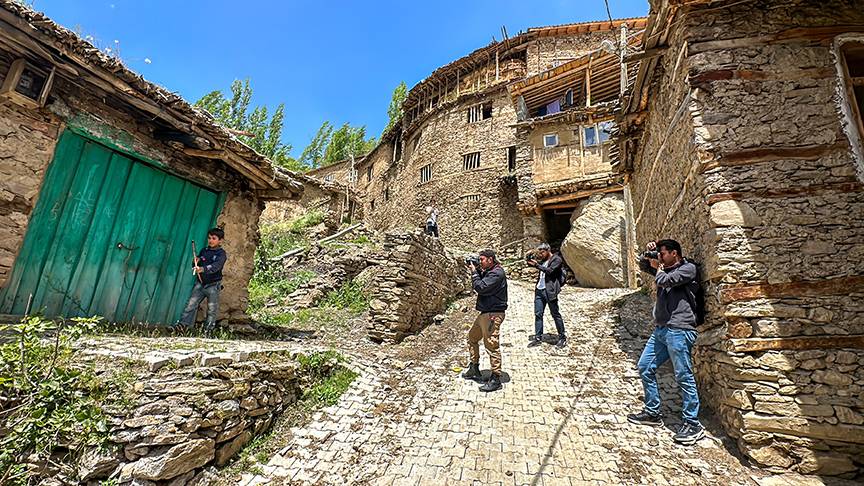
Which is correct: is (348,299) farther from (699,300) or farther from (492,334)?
(699,300)

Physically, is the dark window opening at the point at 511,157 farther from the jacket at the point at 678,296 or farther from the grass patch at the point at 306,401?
the grass patch at the point at 306,401

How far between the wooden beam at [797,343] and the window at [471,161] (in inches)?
674

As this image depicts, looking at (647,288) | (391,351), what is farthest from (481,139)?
(391,351)

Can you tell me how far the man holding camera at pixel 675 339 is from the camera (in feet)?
11.4

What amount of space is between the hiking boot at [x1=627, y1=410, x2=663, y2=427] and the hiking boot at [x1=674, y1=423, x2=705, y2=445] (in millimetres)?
277

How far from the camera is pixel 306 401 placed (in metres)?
4.16

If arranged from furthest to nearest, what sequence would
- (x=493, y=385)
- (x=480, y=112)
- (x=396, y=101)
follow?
(x=396, y=101), (x=480, y=112), (x=493, y=385)

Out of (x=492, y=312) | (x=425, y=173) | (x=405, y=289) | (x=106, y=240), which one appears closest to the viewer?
(x=106, y=240)

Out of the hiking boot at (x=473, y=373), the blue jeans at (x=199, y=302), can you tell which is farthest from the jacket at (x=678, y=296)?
the blue jeans at (x=199, y=302)

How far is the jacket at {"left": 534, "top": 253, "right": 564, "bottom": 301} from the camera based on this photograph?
21.4ft

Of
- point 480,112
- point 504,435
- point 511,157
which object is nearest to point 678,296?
point 504,435

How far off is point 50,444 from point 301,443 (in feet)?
5.95

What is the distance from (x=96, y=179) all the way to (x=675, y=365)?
284 inches

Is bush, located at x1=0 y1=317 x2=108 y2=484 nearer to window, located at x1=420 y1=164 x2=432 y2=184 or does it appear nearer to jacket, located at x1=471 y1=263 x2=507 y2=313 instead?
jacket, located at x1=471 y1=263 x2=507 y2=313
